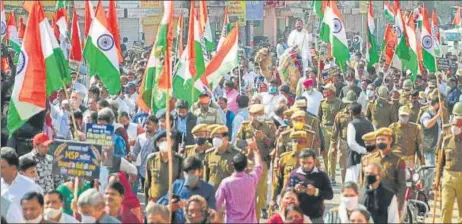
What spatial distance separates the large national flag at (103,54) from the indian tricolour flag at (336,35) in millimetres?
5271

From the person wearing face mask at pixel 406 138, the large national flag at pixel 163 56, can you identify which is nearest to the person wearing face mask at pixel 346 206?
the large national flag at pixel 163 56

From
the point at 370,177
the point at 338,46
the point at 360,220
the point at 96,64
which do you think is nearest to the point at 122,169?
the point at 370,177

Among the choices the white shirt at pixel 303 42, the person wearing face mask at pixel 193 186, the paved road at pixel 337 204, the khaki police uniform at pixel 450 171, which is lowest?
the paved road at pixel 337 204

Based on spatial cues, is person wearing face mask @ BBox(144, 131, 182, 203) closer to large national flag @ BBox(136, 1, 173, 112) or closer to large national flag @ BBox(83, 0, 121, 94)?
large national flag @ BBox(136, 1, 173, 112)

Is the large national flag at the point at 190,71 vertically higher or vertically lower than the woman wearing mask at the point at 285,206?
higher

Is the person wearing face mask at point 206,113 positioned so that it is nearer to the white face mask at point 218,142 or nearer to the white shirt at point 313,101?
the white shirt at point 313,101

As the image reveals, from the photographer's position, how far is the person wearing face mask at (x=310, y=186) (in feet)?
34.7

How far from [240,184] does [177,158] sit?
116 centimetres

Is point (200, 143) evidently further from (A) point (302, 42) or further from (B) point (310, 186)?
(A) point (302, 42)

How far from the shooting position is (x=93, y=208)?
352 inches

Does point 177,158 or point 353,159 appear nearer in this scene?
point 177,158

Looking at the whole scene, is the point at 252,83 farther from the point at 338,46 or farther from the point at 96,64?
the point at 96,64

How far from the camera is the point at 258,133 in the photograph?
14.2m

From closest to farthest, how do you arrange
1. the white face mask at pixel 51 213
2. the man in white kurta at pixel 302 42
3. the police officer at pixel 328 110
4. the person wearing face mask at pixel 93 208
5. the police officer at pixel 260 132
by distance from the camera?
the person wearing face mask at pixel 93 208, the white face mask at pixel 51 213, the police officer at pixel 260 132, the police officer at pixel 328 110, the man in white kurta at pixel 302 42
